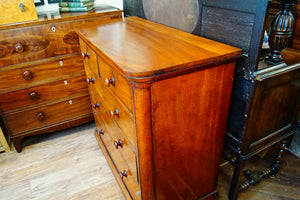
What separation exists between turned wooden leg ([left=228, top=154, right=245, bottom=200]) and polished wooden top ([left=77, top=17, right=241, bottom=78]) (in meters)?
0.60

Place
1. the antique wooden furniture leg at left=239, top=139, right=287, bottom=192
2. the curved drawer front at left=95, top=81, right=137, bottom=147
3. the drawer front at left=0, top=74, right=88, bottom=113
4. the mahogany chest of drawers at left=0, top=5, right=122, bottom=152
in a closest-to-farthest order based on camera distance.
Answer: the curved drawer front at left=95, top=81, right=137, bottom=147 → the antique wooden furniture leg at left=239, top=139, right=287, bottom=192 → the mahogany chest of drawers at left=0, top=5, right=122, bottom=152 → the drawer front at left=0, top=74, right=88, bottom=113

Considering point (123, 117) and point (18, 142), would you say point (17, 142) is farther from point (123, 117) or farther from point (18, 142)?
point (123, 117)

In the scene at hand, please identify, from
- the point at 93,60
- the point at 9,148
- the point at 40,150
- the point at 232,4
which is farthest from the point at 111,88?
the point at 9,148

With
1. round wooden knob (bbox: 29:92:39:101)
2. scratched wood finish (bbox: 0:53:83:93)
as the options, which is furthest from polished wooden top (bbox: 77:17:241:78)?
round wooden knob (bbox: 29:92:39:101)

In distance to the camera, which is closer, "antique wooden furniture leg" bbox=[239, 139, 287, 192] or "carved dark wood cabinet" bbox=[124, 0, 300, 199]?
"carved dark wood cabinet" bbox=[124, 0, 300, 199]

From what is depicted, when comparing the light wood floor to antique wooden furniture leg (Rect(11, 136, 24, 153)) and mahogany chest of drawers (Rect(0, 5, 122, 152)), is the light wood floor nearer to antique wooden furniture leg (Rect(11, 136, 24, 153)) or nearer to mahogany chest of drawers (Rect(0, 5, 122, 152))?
antique wooden furniture leg (Rect(11, 136, 24, 153))

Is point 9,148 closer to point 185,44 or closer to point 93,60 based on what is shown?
point 93,60

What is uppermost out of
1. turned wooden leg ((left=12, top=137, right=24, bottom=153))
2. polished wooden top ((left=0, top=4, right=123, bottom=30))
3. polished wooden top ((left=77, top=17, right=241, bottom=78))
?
polished wooden top ((left=0, top=4, right=123, bottom=30))

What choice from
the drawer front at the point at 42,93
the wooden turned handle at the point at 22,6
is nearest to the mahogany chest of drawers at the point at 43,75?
the drawer front at the point at 42,93

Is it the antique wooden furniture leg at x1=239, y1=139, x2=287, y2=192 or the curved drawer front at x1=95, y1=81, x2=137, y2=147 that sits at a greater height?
the curved drawer front at x1=95, y1=81, x2=137, y2=147

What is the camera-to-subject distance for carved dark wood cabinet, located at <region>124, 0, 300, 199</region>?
98cm

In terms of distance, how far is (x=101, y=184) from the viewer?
169 cm

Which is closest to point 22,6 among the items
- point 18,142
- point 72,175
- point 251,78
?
point 18,142

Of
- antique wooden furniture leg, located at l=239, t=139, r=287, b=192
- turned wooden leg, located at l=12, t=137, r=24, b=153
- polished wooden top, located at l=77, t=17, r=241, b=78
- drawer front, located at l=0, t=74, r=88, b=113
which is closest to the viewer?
polished wooden top, located at l=77, t=17, r=241, b=78
